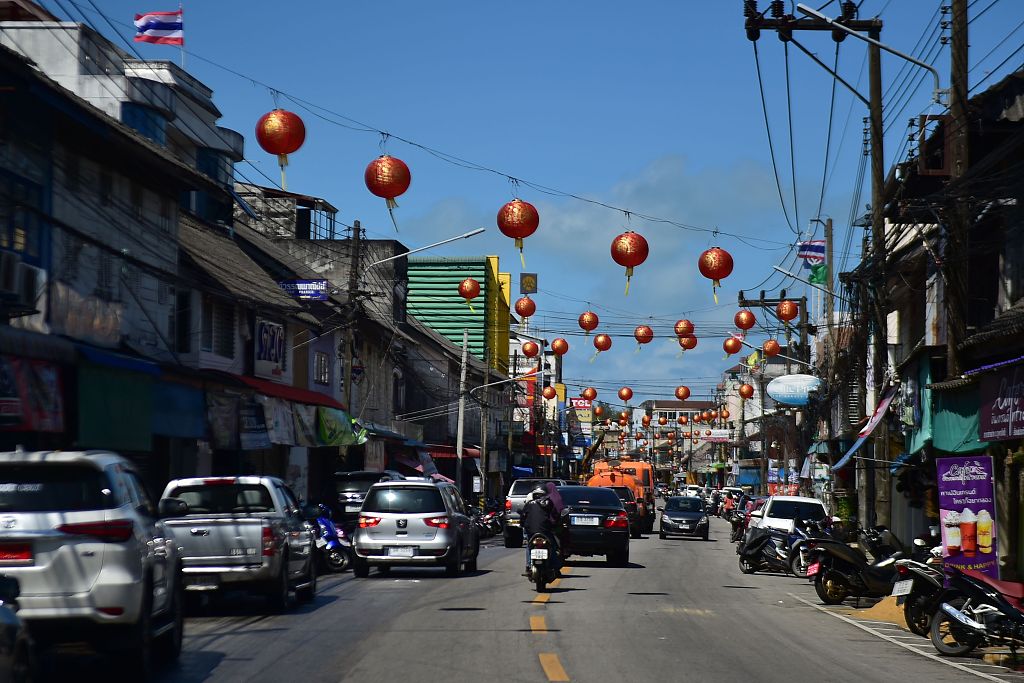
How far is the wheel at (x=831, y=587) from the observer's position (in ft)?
64.8

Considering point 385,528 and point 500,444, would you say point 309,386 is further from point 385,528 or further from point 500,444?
point 500,444

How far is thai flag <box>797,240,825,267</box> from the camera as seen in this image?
4191cm

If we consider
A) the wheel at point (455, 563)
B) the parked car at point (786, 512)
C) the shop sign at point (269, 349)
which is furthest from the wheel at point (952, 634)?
the shop sign at point (269, 349)

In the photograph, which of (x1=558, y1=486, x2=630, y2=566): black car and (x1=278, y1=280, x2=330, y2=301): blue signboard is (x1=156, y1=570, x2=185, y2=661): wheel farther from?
(x1=278, y1=280, x2=330, y2=301): blue signboard

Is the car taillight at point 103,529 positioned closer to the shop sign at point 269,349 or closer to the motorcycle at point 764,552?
the motorcycle at point 764,552

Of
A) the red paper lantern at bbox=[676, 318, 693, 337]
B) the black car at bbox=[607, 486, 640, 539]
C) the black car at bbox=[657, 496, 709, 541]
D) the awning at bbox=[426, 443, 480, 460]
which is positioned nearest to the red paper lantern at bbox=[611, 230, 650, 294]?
the red paper lantern at bbox=[676, 318, 693, 337]

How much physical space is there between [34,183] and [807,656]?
51.2 ft

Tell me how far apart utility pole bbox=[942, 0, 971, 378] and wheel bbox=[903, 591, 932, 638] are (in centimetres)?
715

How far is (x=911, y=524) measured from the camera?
108ft

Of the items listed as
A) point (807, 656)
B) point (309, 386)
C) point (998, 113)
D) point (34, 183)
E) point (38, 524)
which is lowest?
point (807, 656)

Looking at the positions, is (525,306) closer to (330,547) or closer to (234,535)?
(330,547)

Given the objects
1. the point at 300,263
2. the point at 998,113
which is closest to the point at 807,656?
the point at 998,113

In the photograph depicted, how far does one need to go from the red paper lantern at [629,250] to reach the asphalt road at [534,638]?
5.55 metres

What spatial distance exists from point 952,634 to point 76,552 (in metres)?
9.21
